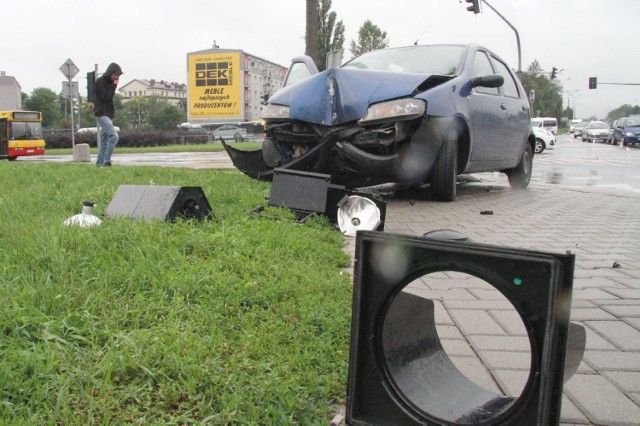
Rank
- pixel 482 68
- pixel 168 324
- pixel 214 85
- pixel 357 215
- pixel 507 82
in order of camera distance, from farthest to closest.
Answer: pixel 214 85 → pixel 507 82 → pixel 482 68 → pixel 357 215 → pixel 168 324

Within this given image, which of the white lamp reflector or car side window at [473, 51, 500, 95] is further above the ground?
car side window at [473, 51, 500, 95]

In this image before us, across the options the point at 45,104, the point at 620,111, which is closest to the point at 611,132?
the point at 45,104

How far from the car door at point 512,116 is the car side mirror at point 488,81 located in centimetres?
111

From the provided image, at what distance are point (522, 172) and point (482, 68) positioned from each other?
8.17ft

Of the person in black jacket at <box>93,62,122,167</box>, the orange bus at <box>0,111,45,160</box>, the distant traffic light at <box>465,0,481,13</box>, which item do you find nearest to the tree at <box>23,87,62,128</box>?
the orange bus at <box>0,111,45,160</box>

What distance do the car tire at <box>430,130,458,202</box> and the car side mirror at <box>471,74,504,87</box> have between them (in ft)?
2.41

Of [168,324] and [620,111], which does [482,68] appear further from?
[620,111]

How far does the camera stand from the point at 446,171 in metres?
6.22

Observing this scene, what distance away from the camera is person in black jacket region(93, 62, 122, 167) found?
422 inches

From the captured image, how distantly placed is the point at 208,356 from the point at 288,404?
404 mm

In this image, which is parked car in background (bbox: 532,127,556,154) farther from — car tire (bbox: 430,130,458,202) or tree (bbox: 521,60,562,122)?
tree (bbox: 521,60,562,122)

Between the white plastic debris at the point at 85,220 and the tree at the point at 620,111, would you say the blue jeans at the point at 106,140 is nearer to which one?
the white plastic debris at the point at 85,220

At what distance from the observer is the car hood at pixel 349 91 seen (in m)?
5.54

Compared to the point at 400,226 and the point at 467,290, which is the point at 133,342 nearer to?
the point at 467,290
